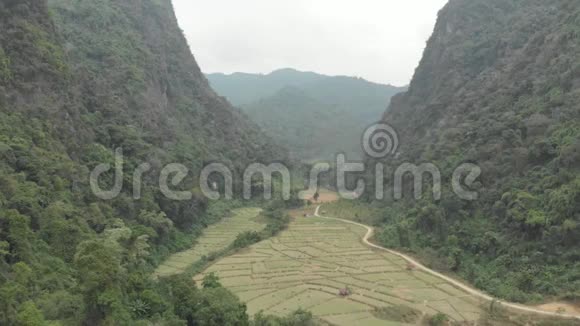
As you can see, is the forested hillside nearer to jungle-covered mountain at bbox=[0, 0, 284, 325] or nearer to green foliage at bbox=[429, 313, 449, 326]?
green foliage at bbox=[429, 313, 449, 326]

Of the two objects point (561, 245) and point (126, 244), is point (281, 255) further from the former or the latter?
point (561, 245)

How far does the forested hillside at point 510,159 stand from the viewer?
121 feet

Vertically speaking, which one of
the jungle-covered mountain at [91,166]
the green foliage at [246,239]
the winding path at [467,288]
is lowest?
the winding path at [467,288]

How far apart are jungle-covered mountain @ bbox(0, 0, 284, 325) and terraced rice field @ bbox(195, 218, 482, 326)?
643 centimetres

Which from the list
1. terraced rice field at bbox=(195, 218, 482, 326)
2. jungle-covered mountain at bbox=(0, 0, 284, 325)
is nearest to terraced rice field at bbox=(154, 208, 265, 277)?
jungle-covered mountain at bbox=(0, 0, 284, 325)

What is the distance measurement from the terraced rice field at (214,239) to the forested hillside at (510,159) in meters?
16.0

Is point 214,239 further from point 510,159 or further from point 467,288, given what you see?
point 510,159

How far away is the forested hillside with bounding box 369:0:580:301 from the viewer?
36781 millimetres

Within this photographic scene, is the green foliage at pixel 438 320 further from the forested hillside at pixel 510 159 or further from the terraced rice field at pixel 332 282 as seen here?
the forested hillside at pixel 510 159

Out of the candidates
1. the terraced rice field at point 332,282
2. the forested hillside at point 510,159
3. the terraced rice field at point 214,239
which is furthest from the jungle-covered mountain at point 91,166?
the forested hillside at point 510,159

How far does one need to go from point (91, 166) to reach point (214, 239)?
15.2 meters

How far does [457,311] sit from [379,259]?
1336cm

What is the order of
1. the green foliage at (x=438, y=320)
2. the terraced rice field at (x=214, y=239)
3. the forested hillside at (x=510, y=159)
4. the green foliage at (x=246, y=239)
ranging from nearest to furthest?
1. the green foliage at (x=438, y=320)
2. the forested hillside at (x=510, y=159)
3. the terraced rice field at (x=214, y=239)
4. the green foliage at (x=246, y=239)

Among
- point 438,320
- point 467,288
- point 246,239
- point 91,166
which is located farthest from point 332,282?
point 91,166
